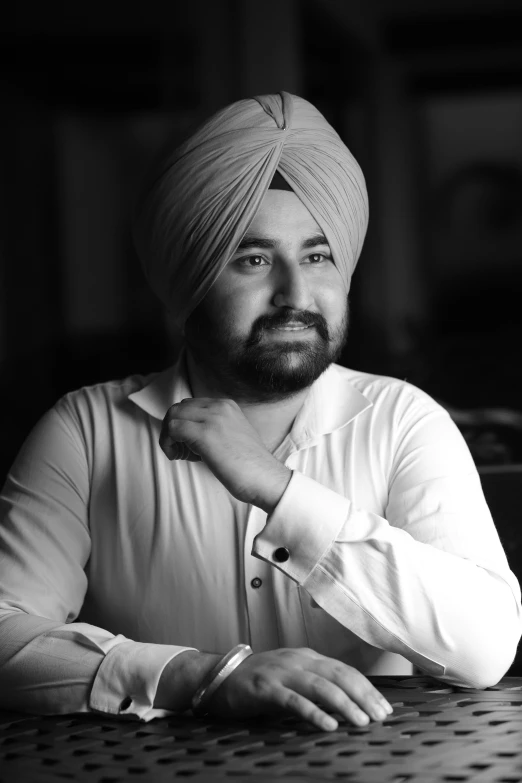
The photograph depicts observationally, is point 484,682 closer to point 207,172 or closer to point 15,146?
point 207,172

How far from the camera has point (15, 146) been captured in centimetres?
600

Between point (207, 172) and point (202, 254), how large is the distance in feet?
0.46

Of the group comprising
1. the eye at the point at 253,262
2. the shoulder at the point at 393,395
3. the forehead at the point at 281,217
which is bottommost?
the shoulder at the point at 393,395

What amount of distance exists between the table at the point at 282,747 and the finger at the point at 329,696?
0.02 m

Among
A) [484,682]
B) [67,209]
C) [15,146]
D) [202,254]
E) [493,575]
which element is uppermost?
[15,146]

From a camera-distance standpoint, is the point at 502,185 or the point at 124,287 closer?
the point at 124,287

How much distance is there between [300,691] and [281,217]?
86cm

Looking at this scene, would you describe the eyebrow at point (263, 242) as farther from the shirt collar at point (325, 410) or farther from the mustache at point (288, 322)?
the shirt collar at point (325, 410)

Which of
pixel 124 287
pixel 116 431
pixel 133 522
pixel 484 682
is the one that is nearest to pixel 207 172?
pixel 116 431

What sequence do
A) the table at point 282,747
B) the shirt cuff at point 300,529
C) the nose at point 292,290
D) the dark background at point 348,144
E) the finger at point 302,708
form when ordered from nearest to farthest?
the table at point 282,747
the finger at point 302,708
the shirt cuff at point 300,529
the nose at point 292,290
the dark background at point 348,144

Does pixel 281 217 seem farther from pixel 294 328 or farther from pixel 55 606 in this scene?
pixel 55 606

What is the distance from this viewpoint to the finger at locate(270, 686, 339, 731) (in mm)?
1228

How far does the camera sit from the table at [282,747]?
109 cm

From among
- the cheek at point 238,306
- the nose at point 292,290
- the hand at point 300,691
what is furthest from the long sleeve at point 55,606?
the nose at point 292,290
